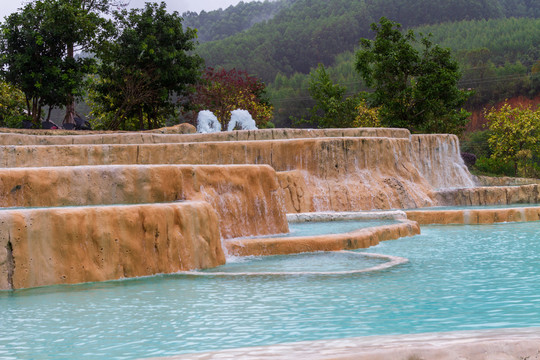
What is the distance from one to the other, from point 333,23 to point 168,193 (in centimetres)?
8078

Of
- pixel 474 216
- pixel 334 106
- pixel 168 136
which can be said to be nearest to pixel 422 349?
pixel 474 216

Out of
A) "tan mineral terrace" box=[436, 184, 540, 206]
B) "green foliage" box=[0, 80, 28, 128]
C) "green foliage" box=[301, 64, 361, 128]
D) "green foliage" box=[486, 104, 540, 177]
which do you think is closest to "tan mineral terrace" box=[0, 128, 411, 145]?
"tan mineral terrace" box=[436, 184, 540, 206]

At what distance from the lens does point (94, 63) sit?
76.3 feet

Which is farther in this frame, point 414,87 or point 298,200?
point 414,87

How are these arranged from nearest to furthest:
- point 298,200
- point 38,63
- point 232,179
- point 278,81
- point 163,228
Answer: point 163,228, point 232,179, point 298,200, point 38,63, point 278,81

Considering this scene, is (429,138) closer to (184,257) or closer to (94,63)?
(94,63)

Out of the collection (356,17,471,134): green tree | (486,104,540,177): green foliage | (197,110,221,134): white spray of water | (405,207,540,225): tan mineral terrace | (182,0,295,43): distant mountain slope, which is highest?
(182,0,295,43): distant mountain slope

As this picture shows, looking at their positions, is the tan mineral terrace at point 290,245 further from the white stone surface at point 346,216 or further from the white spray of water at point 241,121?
the white spray of water at point 241,121

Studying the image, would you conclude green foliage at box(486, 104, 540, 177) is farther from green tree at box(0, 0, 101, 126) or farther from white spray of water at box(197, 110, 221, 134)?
green tree at box(0, 0, 101, 126)

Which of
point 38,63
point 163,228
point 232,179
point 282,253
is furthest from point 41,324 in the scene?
point 38,63

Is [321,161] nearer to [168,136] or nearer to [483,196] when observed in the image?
[168,136]

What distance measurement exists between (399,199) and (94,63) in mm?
13437

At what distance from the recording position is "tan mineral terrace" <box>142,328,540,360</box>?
7.85 feet

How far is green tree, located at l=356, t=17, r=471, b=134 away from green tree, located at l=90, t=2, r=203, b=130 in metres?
7.75
